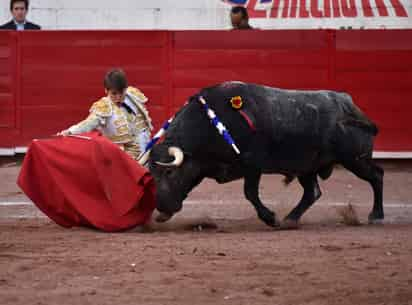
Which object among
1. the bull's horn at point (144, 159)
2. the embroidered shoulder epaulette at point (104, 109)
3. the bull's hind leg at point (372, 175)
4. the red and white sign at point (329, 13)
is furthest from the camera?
the red and white sign at point (329, 13)

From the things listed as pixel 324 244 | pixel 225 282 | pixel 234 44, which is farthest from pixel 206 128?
pixel 234 44

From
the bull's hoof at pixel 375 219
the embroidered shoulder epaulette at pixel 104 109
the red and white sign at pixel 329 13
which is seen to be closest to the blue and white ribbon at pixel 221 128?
the embroidered shoulder epaulette at pixel 104 109

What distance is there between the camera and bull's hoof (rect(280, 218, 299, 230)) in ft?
23.5

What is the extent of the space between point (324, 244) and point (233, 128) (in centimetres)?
105

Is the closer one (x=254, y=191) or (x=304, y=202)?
(x=254, y=191)

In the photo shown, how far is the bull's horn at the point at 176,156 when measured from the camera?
22.5 ft

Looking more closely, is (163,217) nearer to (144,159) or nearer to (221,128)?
(144,159)

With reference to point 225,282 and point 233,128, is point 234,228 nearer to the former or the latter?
point 233,128

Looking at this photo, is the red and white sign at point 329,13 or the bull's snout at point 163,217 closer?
the bull's snout at point 163,217

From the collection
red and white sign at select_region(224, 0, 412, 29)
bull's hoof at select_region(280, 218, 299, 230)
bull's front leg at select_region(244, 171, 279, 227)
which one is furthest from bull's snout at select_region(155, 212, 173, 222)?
red and white sign at select_region(224, 0, 412, 29)

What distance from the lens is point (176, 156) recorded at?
689cm

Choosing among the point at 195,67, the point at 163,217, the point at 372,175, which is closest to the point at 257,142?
the point at 163,217

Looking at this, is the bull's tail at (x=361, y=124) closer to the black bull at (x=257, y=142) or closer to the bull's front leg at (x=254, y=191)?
the black bull at (x=257, y=142)

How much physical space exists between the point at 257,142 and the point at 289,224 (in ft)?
1.83
